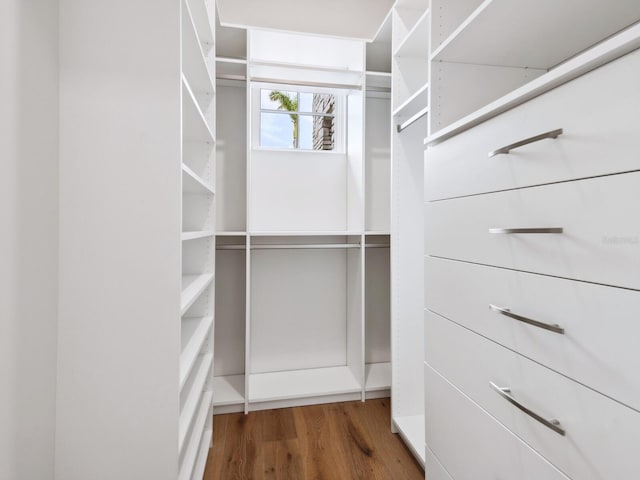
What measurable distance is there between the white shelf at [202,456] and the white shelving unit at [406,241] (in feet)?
3.16

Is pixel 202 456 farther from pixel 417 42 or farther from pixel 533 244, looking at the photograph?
pixel 417 42

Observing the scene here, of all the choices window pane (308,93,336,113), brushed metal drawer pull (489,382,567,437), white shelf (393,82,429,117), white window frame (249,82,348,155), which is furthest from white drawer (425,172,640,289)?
window pane (308,93,336,113)

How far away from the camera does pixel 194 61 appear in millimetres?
1430

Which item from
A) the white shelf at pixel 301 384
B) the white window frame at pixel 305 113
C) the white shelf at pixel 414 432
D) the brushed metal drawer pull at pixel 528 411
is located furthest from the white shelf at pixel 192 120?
the white shelf at pixel 414 432

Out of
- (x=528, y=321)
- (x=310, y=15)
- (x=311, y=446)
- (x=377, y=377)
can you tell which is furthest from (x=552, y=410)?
(x=310, y=15)

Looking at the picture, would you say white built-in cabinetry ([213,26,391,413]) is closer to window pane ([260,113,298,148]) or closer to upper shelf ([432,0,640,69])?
window pane ([260,113,298,148])

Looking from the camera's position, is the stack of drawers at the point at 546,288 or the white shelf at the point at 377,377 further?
the white shelf at the point at 377,377

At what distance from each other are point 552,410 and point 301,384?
5.75ft

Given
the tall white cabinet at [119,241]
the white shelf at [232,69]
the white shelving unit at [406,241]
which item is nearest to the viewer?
the tall white cabinet at [119,241]

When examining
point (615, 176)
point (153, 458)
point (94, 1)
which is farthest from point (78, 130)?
point (615, 176)

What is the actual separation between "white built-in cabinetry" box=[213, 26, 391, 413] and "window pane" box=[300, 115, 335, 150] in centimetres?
17

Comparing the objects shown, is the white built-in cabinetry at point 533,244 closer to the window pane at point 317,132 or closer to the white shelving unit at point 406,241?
the white shelving unit at point 406,241

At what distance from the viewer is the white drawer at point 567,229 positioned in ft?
1.98

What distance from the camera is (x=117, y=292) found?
97 cm
